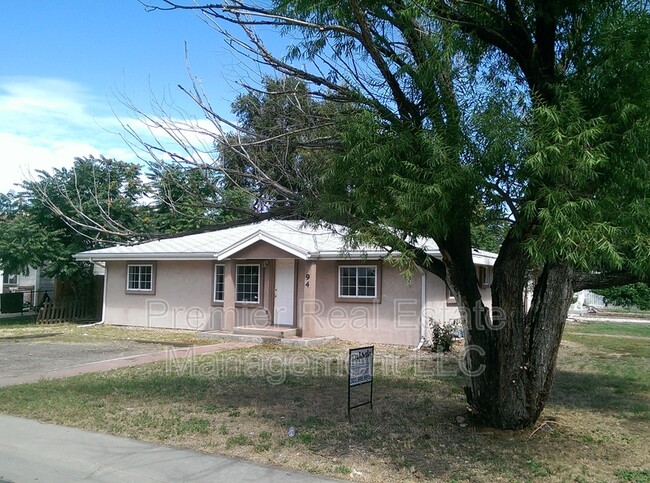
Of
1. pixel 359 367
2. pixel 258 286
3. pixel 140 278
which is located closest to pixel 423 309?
pixel 258 286

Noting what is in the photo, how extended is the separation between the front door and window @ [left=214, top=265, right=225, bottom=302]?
2324 mm

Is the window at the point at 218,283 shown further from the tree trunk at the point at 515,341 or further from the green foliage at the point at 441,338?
the tree trunk at the point at 515,341

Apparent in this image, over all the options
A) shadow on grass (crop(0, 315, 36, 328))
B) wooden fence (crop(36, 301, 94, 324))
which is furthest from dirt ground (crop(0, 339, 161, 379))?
shadow on grass (crop(0, 315, 36, 328))

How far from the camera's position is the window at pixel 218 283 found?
2042cm

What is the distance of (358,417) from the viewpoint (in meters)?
8.94

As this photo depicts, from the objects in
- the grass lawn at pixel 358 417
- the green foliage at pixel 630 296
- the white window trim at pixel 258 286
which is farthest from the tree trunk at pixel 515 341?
the green foliage at pixel 630 296

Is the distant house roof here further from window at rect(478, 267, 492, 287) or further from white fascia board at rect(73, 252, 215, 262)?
window at rect(478, 267, 492, 287)

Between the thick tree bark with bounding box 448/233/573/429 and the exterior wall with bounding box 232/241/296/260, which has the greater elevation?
the exterior wall with bounding box 232/241/296/260

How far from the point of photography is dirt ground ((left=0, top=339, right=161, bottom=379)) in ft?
43.3

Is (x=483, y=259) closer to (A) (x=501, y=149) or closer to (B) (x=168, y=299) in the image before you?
(B) (x=168, y=299)

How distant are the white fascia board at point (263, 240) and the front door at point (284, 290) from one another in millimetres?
868

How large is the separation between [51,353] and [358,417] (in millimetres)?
9952

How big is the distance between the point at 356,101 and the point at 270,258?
11319 mm

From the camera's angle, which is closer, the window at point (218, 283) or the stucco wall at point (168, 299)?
the window at point (218, 283)
